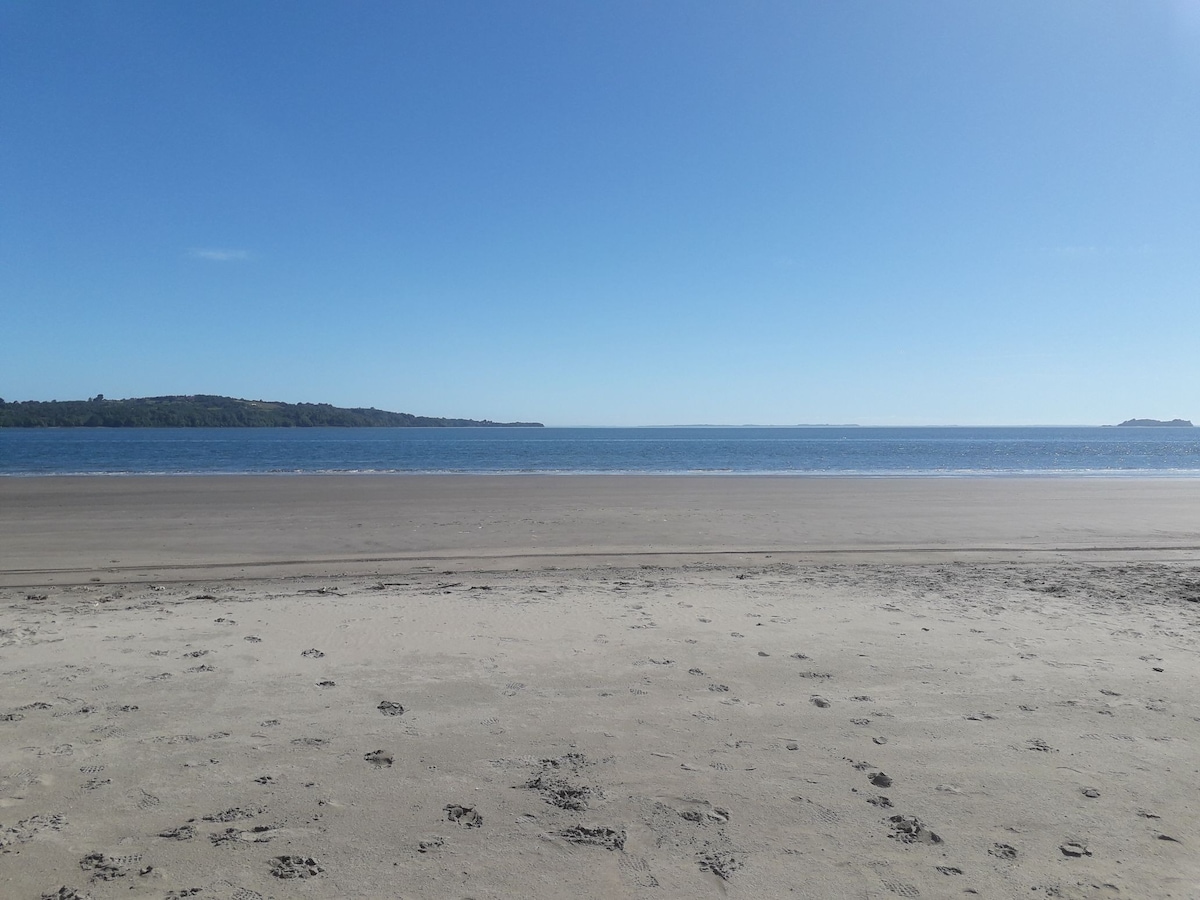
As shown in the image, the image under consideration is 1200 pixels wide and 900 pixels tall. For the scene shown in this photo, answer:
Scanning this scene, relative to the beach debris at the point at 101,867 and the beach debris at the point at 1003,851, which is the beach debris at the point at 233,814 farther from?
the beach debris at the point at 1003,851

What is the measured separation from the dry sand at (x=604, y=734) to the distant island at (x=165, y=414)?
17730 centimetres

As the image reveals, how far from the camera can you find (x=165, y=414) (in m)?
167

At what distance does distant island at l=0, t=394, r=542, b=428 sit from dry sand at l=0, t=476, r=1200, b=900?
177305 millimetres

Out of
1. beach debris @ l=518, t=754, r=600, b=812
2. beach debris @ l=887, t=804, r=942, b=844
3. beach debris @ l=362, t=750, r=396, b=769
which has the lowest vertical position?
beach debris @ l=887, t=804, r=942, b=844

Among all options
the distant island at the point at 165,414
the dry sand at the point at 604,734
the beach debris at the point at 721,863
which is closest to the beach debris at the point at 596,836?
the dry sand at the point at 604,734

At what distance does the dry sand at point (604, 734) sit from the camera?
3.45m

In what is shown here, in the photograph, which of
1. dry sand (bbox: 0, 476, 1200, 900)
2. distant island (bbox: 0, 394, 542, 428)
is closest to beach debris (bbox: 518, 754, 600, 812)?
dry sand (bbox: 0, 476, 1200, 900)

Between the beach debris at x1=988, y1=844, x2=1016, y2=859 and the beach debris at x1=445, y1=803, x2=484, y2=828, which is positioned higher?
the beach debris at x1=445, y1=803, x2=484, y2=828

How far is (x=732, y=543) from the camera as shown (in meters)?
14.8

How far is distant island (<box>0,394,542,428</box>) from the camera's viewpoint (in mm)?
157000

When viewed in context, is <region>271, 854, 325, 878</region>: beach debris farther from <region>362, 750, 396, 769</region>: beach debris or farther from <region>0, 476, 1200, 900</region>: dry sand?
<region>362, 750, 396, 769</region>: beach debris

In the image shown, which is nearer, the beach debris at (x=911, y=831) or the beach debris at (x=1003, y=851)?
the beach debris at (x=1003, y=851)

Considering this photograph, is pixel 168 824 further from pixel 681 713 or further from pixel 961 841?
pixel 961 841

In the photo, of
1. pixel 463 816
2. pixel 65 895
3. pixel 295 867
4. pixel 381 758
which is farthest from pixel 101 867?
pixel 463 816
